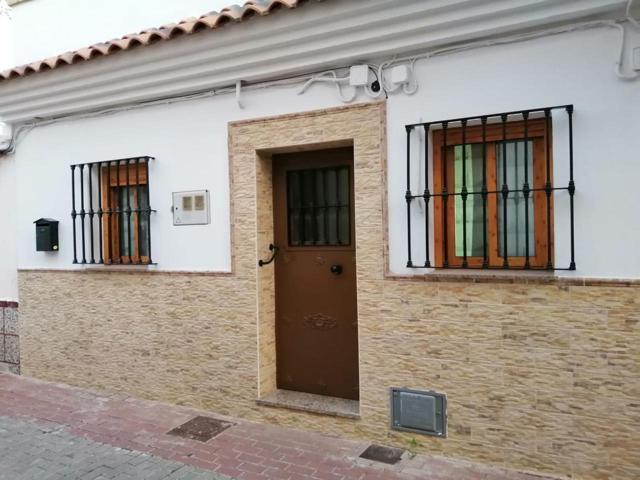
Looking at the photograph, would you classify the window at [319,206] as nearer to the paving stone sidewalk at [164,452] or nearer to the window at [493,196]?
the window at [493,196]

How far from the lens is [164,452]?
13.9ft

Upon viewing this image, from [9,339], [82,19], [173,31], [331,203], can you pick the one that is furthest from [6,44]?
[331,203]

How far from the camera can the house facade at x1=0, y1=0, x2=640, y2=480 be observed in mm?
3555

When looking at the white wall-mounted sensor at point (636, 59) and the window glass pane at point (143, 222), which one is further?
the window glass pane at point (143, 222)

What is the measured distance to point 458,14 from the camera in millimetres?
3777

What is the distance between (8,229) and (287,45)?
4.54m

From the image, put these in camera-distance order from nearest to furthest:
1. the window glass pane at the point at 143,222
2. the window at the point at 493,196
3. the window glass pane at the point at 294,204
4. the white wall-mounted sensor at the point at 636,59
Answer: the white wall-mounted sensor at the point at 636,59, the window at the point at 493,196, the window glass pane at the point at 294,204, the window glass pane at the point at 143,222

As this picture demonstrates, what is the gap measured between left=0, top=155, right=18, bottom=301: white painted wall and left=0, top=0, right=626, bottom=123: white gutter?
102 centimetres

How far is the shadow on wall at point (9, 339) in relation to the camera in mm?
6469

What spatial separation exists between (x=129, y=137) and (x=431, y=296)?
3.70 meters

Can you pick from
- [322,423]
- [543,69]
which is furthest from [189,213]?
[543,69]

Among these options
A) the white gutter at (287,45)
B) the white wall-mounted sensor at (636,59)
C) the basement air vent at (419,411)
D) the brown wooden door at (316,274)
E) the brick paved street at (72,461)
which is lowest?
the brick paved street at (72,461)

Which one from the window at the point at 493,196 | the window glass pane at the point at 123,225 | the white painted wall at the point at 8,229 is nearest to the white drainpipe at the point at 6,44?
the white painted wall at the point at 8,229

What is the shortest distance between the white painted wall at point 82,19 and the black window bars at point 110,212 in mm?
1701
